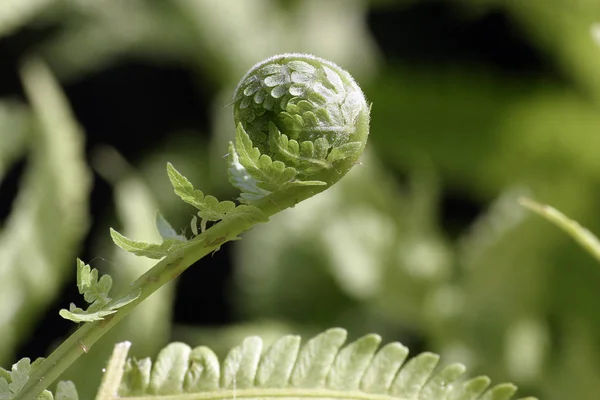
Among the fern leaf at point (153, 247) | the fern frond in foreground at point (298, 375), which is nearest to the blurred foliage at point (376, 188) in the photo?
the fern frond in foreground at point (298, 375)

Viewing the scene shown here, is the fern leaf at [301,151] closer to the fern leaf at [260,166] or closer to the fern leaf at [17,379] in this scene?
the fern leaf at [260,166]

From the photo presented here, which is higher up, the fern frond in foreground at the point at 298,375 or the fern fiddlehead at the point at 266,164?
the fern fiddlehead at the point at 266,164

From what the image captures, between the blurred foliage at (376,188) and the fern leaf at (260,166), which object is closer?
the fern leaf at (260,166)

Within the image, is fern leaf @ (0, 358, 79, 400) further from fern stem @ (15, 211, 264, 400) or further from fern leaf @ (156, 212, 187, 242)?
fern leaf @ (156, 212, 187, 242)

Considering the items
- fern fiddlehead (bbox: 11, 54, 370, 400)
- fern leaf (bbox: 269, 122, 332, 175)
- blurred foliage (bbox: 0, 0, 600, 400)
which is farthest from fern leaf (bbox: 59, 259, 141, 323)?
blurred foliage (bbox: 0, 0, 600, 400)

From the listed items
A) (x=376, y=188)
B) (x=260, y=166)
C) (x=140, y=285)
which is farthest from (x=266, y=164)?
(x=376, y=188)
